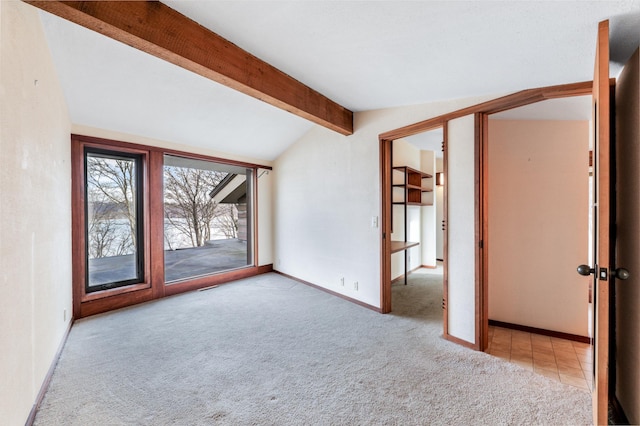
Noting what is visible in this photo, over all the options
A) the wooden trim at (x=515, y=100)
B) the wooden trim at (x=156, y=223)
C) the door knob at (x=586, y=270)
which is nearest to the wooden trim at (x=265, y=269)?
the wooden trim at (x=156, y=223)

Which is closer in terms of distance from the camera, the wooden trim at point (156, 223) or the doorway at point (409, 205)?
the doorway at point (409, 205)

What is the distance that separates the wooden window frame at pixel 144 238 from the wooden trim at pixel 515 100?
3.17 m

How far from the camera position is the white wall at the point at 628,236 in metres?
1.38

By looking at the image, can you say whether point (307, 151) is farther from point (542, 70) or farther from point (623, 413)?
point (623, 413)

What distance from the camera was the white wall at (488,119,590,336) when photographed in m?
2.48

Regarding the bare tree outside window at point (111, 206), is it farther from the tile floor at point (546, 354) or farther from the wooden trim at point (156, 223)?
the tile floor at point (546, 354)

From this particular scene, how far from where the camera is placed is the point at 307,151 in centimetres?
427

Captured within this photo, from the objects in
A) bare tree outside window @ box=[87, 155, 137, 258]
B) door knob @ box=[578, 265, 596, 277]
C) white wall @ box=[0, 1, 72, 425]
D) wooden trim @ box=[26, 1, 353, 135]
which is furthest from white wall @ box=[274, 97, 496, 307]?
white wall @ box=[0, 1, 72, 425]

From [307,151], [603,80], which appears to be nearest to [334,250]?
[307,151]

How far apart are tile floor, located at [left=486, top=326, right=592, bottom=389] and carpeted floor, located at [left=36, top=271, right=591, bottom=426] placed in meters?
0.14

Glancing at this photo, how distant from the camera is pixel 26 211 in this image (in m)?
1.46

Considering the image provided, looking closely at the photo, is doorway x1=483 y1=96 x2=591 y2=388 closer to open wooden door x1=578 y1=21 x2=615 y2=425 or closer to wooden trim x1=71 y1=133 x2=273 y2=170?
open wooden door x1=578 y1=21 x2=615 y2=425

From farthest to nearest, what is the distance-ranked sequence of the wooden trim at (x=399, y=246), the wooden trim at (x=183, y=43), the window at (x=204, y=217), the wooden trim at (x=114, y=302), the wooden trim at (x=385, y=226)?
the window at (x=204, y=217), the wooden trim at (x=399, y=246), the wooden trim at (x=385, y=226), the wooden trim at (x=114, y=302), the wooden trim at (x=183, y=43)

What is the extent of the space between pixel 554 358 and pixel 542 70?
2.23m
